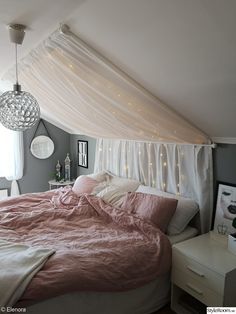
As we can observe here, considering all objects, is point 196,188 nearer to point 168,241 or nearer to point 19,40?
point 168,241

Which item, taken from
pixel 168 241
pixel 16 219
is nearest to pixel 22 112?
pixel 16 219

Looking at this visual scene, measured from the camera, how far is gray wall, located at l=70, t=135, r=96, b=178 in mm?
4367

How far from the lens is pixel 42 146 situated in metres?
4.69

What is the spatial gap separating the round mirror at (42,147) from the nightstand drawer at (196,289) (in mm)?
3383

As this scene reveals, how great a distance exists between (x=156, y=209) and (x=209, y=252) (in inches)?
A: 21.6

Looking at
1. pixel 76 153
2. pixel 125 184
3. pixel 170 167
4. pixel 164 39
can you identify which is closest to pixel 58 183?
pixel 76 153

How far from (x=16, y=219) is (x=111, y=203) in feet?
3.16

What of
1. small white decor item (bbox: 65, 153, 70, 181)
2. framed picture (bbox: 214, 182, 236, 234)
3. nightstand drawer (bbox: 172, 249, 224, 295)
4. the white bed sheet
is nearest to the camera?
the white bed sheet

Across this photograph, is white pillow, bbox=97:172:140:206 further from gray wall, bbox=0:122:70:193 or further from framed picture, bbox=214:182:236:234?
gray wall, bbox=0:122:70:193

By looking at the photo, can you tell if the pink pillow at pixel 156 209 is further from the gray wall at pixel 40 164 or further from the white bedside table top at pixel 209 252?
the gray wall at pixel 40 164

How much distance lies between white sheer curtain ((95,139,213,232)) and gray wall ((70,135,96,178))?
674 millimetres

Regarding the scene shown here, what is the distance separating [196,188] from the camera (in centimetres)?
244

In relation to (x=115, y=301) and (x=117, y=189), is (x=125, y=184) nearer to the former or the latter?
(x=117, y=189)

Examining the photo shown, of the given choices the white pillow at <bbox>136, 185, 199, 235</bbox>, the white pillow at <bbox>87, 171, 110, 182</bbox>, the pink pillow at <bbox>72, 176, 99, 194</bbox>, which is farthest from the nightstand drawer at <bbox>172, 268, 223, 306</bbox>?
the white pillow at <bbox>87, 171, 110, 182</bbox>
